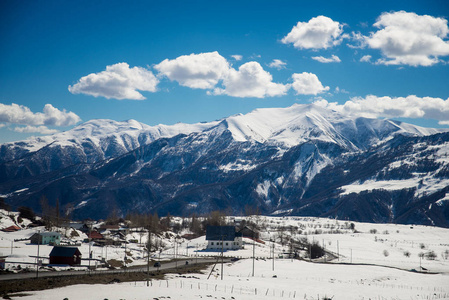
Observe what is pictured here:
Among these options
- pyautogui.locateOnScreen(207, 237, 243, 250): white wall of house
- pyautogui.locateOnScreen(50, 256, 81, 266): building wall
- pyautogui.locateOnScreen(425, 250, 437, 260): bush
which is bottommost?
pyautogui.locateOnScreen(425, 250, 437, 260): bush

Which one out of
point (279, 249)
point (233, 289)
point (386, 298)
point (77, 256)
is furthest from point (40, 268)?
point (279, 249)

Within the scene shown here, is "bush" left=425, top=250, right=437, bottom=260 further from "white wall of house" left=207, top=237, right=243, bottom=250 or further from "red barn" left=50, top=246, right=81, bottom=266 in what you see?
"red barn" left=50, top=246, right=81, bottom=266

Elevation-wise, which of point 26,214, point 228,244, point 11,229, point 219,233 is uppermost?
point 26,214

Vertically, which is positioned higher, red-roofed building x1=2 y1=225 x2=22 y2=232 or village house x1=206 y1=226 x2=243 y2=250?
red-roofed building x1=2 y1=225 x2=22 y2=232

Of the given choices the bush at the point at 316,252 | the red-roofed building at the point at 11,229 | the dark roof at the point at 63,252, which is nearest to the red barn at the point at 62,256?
Result: the dark roof at the point at 63,252

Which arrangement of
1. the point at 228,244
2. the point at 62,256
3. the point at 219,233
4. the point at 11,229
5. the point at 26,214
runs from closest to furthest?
the point at 62,256, the point at 11,229, the point at 228,244, the point at 219,233, the point at 26,214

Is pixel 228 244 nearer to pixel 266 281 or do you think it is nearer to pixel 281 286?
pixel 266 281

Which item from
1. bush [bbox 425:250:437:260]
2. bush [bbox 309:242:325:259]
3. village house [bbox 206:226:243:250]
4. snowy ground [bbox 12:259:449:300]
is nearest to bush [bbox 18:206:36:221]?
village house [bbox 206:226:243:250]

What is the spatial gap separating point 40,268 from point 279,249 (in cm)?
8907

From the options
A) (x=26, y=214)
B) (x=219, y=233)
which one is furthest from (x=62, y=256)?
(x=26, y=214)

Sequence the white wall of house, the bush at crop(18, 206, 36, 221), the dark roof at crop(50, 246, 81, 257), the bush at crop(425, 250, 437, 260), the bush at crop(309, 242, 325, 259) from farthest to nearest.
Answer: the bush at crop(18, 206, 36, 221) < the bush at crop(425, 250, 437, 260) < the bush at crop(309, 242, 325, 259) < the white wall of house < the dark roof at crop(50, 246, 81, 257)

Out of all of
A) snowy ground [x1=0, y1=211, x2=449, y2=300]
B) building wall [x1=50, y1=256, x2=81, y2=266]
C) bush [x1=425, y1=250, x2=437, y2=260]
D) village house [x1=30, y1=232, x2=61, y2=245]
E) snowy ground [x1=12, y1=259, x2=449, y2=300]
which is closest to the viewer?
snowy ground [x1=12, y1=259, x2=449, y2=300]

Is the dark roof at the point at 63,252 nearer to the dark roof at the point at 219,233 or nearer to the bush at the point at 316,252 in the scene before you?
the dark roof at the point at 219,233

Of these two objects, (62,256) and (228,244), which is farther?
(228,244)
